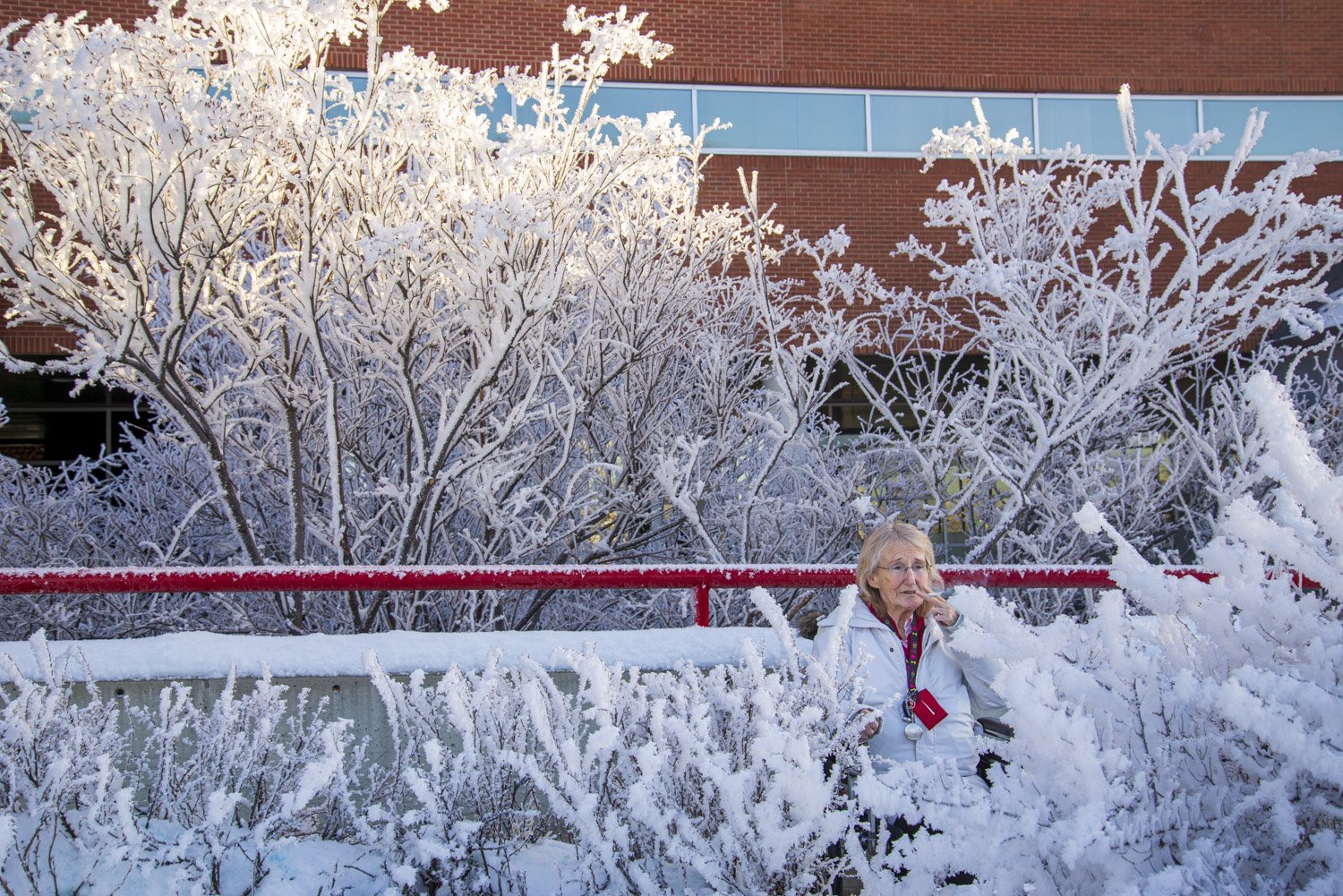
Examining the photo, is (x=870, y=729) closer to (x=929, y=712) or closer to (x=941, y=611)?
(x=929, y=712)

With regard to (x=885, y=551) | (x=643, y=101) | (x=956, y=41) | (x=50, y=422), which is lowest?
(x=50, y=422)

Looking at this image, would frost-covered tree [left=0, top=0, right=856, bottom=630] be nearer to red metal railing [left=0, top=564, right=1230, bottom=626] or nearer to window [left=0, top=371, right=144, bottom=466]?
red metal railing [left=0, top=564, right=1230, bottom=626]

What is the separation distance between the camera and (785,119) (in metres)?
14.2

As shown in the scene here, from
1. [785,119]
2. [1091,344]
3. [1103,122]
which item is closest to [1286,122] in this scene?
[1103,122]

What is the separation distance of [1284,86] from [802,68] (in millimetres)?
6272

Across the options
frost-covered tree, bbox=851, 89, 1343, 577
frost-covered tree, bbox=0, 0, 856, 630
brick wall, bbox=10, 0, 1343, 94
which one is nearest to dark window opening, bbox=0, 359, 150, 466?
brick wall, bbox=10, 0, 1343, 94

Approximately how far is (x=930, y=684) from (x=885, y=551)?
0.39 metres

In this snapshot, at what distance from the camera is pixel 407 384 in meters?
5.44

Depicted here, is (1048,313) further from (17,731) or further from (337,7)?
(17,731)

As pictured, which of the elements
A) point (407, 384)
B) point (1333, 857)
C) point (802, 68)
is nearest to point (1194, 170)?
point (802, 68)

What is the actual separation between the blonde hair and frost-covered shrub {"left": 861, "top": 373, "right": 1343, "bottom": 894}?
95cm

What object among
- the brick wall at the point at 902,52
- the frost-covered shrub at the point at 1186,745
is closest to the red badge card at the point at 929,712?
the frost-covered shrub at the point at 1186,745

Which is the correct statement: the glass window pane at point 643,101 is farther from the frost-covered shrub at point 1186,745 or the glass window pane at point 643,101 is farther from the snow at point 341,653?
the frost-covered shrub at point 1186,745

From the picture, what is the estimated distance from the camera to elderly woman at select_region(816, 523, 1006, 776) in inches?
114
